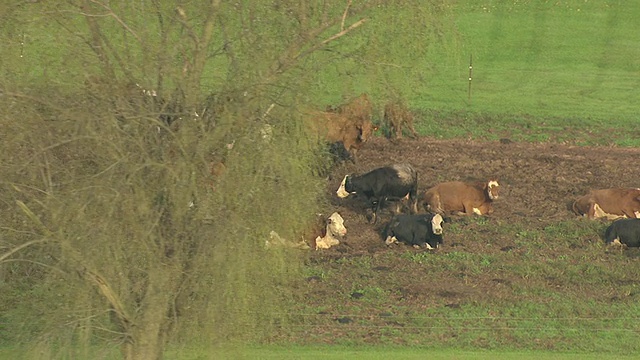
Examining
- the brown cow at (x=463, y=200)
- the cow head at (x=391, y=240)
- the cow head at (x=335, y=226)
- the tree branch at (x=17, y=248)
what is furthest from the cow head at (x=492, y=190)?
the tree branch at (x=17, y=248)

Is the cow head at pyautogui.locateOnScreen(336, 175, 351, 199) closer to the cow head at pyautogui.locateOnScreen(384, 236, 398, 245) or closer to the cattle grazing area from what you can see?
the cattle grazing area

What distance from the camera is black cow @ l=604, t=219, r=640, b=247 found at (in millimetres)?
23250

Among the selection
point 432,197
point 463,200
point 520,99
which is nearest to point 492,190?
point 463,200

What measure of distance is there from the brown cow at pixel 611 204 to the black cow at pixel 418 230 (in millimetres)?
3806

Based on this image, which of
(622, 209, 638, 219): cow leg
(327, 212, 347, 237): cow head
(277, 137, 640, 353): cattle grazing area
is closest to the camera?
(277, 137, 640, 353): cattle grazing area

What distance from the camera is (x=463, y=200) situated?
25578mm

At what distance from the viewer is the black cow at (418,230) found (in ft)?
76.1

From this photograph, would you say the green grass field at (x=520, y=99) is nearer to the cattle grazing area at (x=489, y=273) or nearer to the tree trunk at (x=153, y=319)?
the cattle grazing area at (x=489, y=273)

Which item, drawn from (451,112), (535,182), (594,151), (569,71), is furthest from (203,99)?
(569,71)

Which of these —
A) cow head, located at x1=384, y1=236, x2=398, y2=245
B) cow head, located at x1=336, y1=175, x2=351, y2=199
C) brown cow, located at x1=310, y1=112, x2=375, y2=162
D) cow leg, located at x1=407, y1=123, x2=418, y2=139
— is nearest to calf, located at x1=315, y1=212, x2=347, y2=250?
cow head, located at x1=384, y1=236, x2=398, y2=245

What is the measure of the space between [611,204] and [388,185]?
4.72 meters

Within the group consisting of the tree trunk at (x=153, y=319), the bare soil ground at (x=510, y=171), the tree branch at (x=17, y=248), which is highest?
the tree branch at (x=17, y=248)

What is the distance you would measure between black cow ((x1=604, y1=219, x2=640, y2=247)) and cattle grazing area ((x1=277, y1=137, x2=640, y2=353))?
0.22 m

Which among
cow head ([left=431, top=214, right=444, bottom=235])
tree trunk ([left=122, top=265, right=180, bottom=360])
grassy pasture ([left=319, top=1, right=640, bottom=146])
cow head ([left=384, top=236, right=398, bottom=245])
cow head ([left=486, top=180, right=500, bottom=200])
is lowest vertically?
grassy pasture ([left=319, top=1, right=640, bottom=146])
